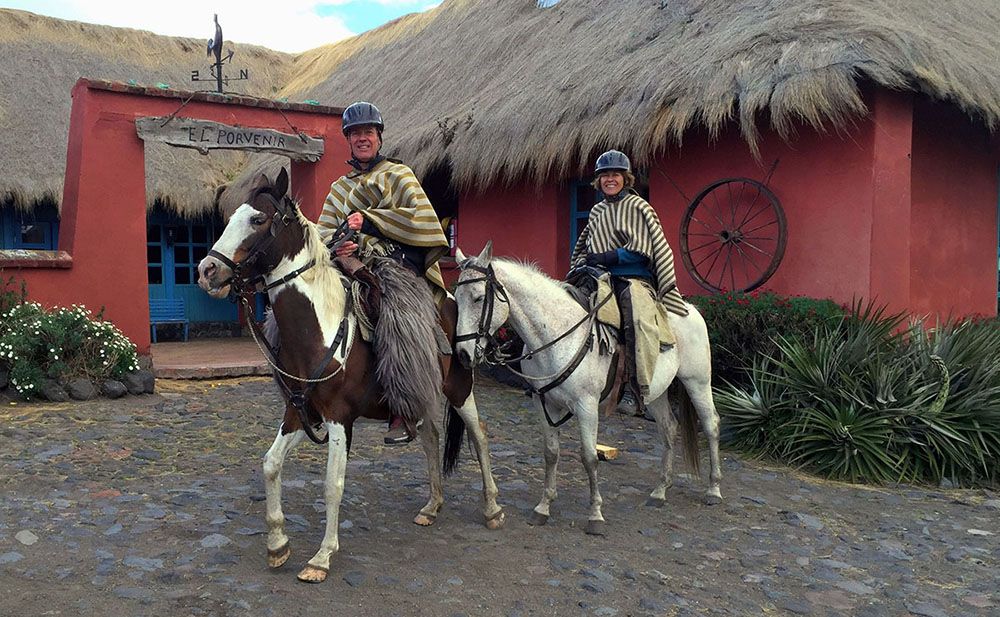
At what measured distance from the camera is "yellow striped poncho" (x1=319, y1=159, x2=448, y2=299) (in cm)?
378

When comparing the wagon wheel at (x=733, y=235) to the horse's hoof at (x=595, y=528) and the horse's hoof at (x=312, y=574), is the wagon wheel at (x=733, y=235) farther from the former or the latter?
the horse's hoof at (x=312, y=574)

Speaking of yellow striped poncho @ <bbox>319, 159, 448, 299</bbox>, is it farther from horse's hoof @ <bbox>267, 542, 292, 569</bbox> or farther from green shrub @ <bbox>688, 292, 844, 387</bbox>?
green shrub @ <bbox>688, 292, 844, 387</bbox>

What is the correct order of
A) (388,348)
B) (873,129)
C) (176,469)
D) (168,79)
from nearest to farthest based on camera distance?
(388,348), (176,469), (873,129), (168,79)

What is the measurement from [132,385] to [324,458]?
10.3 feet

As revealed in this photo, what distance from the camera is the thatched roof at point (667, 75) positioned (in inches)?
246

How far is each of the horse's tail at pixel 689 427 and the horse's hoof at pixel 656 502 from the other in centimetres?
42

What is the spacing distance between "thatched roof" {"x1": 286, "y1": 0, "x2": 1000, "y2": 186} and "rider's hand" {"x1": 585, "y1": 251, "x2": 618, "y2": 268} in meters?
2.74

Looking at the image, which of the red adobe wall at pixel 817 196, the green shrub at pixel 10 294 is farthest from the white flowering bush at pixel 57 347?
the red adobe wall at pixel 817 196

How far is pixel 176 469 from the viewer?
4.98 meters

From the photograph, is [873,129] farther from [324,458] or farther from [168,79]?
[168,79]

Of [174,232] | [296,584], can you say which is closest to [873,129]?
[296,584]

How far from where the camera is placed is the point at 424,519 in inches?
159

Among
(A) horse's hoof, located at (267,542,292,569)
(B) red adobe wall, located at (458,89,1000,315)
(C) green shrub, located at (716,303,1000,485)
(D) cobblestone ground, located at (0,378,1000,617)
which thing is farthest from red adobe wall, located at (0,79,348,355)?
(C) green shrub, located at (716,303,1000,485)

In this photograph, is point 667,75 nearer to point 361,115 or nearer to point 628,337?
point 628,337
